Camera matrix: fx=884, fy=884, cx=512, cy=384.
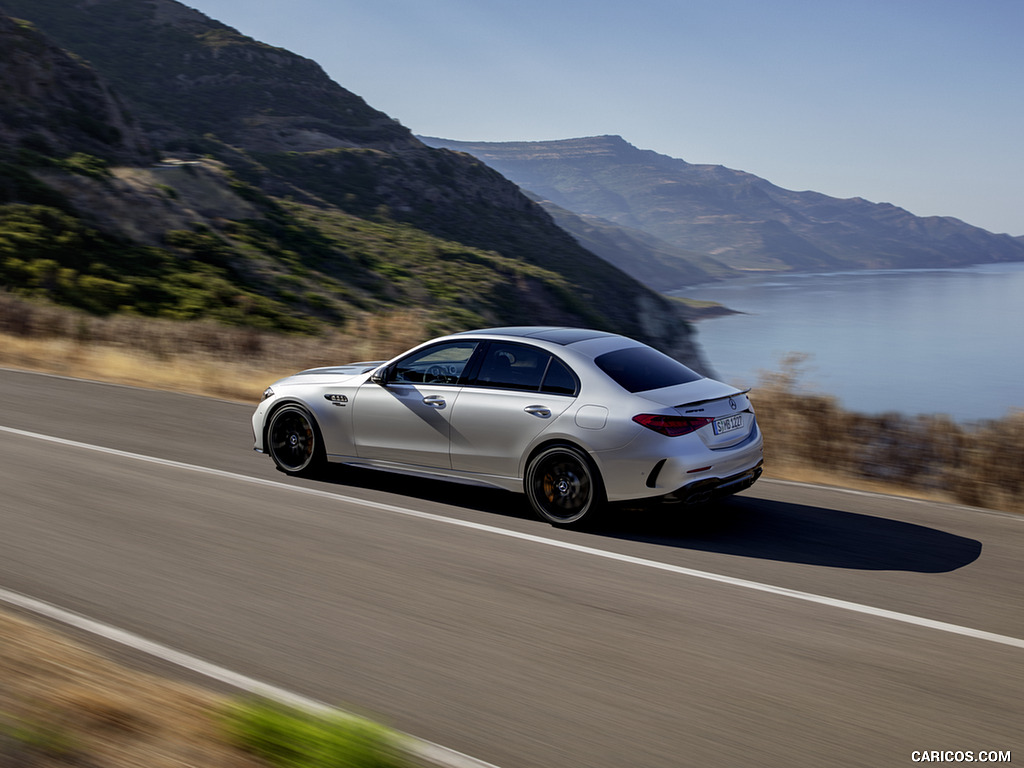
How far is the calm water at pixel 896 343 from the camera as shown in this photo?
74625mm

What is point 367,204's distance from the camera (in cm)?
7062

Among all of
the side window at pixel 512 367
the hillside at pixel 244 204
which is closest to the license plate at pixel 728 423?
the side window at pixel 512 367

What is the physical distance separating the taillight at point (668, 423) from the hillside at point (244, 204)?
1220 inches

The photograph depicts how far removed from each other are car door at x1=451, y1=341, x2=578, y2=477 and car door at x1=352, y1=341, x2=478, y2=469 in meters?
0.16

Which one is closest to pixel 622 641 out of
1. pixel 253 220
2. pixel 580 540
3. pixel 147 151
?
pixel 580 540

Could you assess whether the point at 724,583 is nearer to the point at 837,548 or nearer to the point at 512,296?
the point at 837,548

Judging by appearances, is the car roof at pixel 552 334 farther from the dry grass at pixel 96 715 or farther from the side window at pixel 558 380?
the dry grass at pixel 96 715

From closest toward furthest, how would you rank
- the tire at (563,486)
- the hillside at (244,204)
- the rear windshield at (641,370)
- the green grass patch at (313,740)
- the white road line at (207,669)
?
the green grass patch at (313,740) < the white road line at (207,669) < the tire at (563,486) < the rear windshield at (641,370) < the hillside at (244,204)

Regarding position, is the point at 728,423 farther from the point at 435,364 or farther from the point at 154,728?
the point at 154,728

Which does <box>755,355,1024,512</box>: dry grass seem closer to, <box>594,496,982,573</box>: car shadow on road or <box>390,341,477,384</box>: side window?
<box>594,496,982,573</box>: car shadow on road

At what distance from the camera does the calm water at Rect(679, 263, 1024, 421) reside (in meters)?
74.6

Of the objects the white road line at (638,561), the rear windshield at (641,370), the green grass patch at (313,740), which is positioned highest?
the rear windshield at (641,370)

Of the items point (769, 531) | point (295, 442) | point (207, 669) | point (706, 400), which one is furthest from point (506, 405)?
point (207, 669)

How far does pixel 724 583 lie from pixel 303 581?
8.58ft
